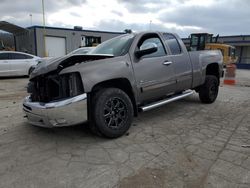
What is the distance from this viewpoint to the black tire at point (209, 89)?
6.32 metres

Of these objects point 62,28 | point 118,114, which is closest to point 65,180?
point 118,114

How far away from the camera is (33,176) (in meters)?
2.82

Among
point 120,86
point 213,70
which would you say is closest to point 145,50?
point 120,86

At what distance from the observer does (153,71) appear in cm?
449

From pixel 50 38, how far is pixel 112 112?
75.9ft

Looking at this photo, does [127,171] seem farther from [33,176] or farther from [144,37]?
[144,37]

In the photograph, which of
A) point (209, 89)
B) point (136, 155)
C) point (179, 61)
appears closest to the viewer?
point (136, 155)

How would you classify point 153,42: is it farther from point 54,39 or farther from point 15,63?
point 54,39

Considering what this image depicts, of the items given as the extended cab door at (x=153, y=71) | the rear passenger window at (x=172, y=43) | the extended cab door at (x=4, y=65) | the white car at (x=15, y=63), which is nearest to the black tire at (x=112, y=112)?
the extended cab door at (x=153, y=71)

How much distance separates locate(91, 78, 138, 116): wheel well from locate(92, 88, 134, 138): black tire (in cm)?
10

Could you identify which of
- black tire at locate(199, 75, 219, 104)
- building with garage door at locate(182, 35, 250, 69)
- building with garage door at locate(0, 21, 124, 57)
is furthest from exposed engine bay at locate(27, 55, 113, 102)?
building with garage door at locate(182, 35, 250, 69)

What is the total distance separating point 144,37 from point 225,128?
239cm

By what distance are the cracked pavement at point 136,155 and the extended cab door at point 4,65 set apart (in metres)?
7.96

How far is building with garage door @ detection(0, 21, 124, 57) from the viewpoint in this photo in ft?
77.6
